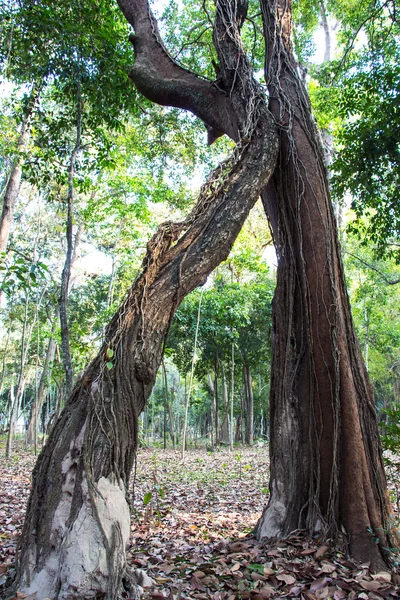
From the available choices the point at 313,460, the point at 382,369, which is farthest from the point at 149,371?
the point at 382,369

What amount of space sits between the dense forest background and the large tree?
1.98 feet

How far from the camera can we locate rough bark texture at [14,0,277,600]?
7.14 feet

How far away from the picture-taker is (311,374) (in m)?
3.50

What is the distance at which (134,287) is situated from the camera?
2846 millimetres

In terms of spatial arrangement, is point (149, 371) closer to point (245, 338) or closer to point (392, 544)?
point (392, 544)

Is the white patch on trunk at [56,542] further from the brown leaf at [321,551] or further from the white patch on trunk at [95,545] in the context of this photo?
the brown leaf at [321,551]

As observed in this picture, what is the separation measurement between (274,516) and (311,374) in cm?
118

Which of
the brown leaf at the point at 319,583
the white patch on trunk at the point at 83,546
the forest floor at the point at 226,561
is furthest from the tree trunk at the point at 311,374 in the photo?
the white patch on trunk at the point at 83,546

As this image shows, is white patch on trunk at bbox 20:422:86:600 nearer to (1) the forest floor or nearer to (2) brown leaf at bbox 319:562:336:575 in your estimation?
(1) the forest floor

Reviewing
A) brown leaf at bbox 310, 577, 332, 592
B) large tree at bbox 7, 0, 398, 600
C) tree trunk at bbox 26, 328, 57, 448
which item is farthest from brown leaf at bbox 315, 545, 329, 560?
tree trunk at bbox 26, 328, 57, 448

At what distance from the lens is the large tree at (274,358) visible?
229 centimetres

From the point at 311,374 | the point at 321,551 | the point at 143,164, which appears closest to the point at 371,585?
the point at 321,551

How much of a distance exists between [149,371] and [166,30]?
28.3 feet

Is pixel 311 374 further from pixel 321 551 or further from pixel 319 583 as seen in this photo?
pixel 319 583
